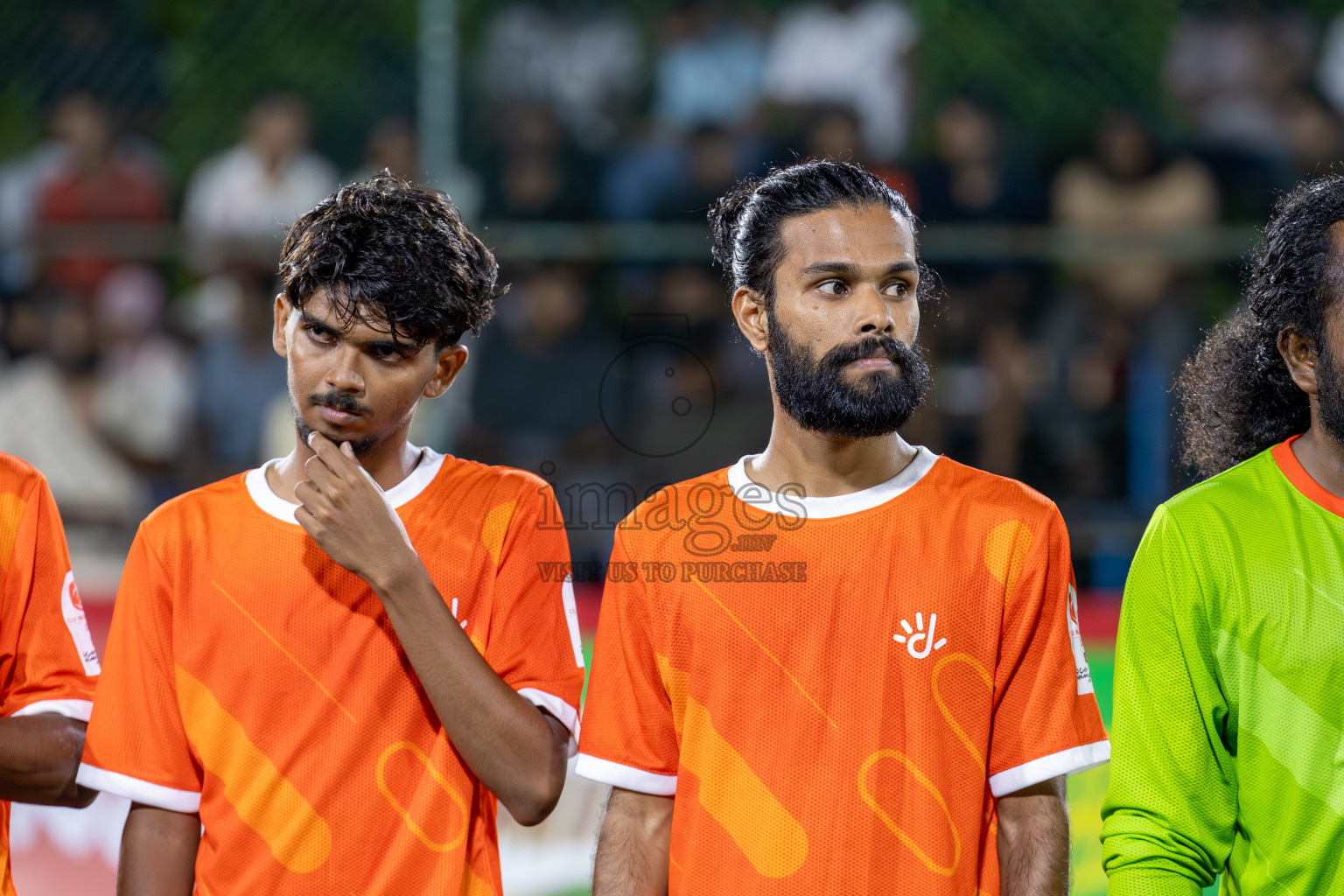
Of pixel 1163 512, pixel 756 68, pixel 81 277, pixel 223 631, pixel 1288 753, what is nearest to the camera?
pixel 1288 753

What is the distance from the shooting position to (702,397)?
19.5 ft

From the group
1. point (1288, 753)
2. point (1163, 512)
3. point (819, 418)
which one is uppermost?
point (819, 418)

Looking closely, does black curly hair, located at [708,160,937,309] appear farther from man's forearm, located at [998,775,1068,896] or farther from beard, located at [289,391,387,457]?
man's forearm, located at [998,775,1068,896]

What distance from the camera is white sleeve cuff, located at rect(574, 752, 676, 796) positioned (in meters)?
2.68

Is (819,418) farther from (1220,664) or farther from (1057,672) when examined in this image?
(1220,664)

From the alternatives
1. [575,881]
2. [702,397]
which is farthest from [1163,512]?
[702,397]

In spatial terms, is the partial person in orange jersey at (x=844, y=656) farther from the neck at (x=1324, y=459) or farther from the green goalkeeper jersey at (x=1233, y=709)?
the neck at (x=1324, y=459)

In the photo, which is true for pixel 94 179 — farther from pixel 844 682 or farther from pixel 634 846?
pixel 844 682

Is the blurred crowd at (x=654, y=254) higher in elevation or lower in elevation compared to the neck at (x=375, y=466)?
higher

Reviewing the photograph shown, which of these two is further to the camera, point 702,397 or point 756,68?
point 756,68

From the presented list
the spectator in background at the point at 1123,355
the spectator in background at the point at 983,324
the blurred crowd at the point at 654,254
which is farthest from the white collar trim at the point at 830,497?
the spectator in background at the point at 1123,355

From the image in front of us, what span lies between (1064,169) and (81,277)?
15.1ft

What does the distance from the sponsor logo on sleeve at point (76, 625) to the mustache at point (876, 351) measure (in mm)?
1601

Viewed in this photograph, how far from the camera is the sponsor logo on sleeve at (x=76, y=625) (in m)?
2.87
